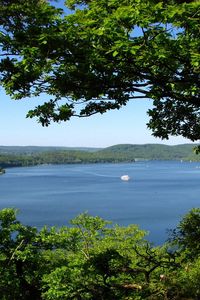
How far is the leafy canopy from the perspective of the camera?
16.7 ft

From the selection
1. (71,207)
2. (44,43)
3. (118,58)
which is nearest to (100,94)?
(118,58)

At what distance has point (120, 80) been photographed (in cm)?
630

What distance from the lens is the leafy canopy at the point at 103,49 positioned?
510cm

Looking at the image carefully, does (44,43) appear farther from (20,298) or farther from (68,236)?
(68,236)

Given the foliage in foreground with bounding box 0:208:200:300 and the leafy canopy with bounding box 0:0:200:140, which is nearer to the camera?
the leafy canopy with bounding box 0:0:200:140

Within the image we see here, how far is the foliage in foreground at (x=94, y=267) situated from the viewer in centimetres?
821

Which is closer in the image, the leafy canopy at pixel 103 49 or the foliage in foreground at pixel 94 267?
the leafy canopy at pixel 103 49

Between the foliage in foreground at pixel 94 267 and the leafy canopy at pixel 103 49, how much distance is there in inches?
153

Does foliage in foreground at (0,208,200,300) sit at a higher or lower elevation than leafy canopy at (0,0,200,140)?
lower

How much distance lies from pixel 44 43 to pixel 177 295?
5543 millimetres

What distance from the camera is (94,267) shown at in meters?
9.62

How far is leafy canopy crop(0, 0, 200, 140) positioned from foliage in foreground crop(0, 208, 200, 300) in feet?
12.7

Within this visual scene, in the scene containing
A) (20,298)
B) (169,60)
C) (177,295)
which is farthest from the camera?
(20,298)

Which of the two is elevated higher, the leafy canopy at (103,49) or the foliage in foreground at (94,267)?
the leafy canopy at (103,49)
